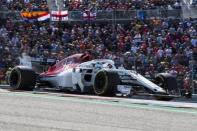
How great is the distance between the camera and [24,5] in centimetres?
4050

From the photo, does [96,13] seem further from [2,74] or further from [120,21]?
[2,74]

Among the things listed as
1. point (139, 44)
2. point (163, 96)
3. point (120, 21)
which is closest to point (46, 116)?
point (163, 96)

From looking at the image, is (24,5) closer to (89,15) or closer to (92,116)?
(89,15)

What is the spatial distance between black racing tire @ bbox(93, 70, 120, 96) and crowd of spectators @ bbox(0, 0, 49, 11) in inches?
822

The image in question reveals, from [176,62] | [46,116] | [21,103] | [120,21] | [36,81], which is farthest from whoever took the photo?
[120,21]

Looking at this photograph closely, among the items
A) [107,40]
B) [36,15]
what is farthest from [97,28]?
[36,15]

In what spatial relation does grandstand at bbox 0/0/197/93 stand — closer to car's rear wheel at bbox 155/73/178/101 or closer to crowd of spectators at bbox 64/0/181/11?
crowd of spectators at bbox 64/0/181/11

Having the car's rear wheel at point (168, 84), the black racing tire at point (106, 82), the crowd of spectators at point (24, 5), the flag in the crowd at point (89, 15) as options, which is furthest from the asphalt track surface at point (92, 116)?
the crowd of spectators at point (24, 5)

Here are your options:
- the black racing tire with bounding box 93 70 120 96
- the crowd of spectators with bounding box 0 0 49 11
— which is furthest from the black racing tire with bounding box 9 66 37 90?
the crowd of spectators with bounding box 0 0 49 11

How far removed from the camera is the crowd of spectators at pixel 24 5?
→ 39.4 metres

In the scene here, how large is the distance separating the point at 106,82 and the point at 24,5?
76.6 ft

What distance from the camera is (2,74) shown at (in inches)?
1036

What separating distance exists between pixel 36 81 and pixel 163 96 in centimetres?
539

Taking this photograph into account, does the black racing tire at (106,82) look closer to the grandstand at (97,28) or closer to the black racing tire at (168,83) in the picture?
the black racing tire at (168,83)
